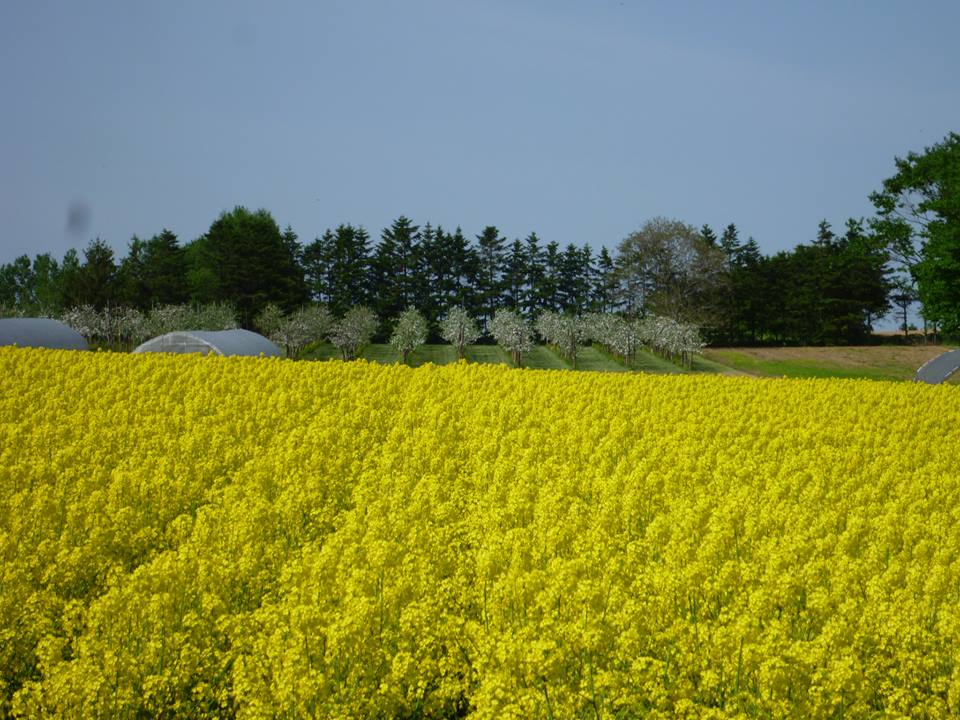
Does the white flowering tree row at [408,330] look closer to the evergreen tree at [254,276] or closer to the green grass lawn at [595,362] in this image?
the green grass lawn at [595,362]

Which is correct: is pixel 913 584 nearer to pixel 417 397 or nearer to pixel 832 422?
pixel 832 422

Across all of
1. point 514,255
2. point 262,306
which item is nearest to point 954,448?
point 262,306

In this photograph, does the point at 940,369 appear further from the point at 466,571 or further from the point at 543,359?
the point at 466,571

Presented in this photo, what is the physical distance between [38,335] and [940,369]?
52793mm

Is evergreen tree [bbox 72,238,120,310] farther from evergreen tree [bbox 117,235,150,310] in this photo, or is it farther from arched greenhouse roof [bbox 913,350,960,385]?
arched greenhouse roof [bbox 913,350,960,385]

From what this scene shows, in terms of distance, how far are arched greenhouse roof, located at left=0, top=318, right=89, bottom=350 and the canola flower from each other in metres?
34.0

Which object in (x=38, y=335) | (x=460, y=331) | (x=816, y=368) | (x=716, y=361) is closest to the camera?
(x=38, y=335)

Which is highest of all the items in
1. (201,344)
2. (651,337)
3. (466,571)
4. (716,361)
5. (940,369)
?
(651,337)

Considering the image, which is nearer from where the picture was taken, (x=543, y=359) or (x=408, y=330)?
(x=408, y=330)

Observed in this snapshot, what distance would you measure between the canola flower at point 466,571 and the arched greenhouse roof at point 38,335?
34.0 meters

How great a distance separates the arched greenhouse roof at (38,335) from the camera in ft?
151

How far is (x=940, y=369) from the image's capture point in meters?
42.0

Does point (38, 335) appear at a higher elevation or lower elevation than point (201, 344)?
higher

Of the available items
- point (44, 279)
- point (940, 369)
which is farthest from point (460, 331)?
point (44, 279)
